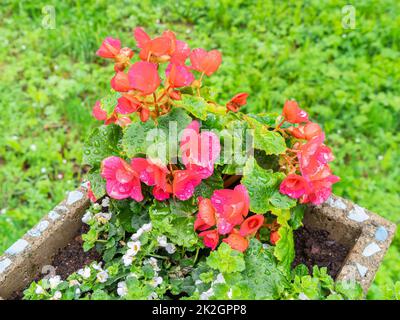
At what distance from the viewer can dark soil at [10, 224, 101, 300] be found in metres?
1.64

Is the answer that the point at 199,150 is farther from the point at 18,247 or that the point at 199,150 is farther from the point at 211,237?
the point at 18,247

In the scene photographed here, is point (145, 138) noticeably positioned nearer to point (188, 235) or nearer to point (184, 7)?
point (188, 235)

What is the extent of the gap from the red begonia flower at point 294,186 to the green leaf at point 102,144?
51 centimetres

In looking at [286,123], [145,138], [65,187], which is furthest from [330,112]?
[145,138]

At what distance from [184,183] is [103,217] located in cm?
42

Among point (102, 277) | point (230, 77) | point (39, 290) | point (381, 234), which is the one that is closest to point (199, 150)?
point (102, 277)

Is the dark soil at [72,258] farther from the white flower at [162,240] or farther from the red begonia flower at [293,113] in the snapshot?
the red begonia flower at [293,113]

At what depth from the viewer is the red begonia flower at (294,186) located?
4.52 ft

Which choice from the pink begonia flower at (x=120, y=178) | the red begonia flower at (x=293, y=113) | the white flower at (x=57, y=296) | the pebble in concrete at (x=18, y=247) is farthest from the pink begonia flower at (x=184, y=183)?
the pebble in concrete at (x=18, y=247)

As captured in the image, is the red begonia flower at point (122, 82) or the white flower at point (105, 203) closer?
the red begonia flower at point (122, 82)

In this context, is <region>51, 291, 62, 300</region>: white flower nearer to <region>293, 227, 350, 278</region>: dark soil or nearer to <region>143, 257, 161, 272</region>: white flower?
<region>143, 257, 161, 272</region>: white flower

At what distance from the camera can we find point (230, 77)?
2861 millimetres

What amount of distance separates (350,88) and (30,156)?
1.78m

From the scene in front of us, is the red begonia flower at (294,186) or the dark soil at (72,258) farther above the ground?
the red begonia flower at (294,186)
